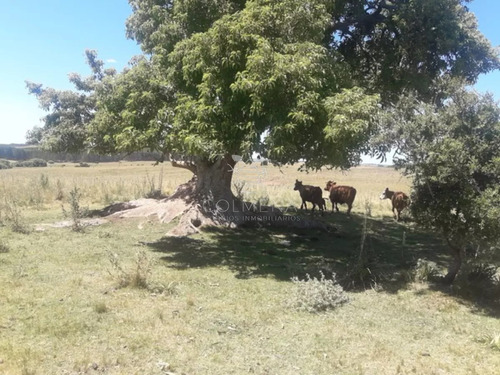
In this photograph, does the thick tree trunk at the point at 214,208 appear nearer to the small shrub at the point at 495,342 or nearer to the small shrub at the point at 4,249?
the small shrub at the point at 4,249

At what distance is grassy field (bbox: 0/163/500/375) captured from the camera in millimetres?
5566

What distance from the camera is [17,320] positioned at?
648cm

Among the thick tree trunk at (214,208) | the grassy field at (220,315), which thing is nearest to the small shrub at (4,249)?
the grassy field at (220,315)

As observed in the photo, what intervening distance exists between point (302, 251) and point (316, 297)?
203 inches

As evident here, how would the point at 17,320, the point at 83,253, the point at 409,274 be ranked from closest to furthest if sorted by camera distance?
the point at 17,320 → the point at 409,274 → the point at 83,253

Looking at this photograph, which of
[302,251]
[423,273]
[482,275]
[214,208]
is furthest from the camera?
[214,208]

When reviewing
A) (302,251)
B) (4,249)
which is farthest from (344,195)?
(4,249)

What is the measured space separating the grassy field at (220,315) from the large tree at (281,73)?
3009mm

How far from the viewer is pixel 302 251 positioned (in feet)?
42.0

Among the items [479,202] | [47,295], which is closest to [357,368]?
[479,202]

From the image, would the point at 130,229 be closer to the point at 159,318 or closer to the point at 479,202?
the point at 159,318

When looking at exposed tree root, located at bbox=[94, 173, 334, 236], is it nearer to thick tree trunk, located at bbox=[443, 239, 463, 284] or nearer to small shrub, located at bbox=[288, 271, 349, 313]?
thick tree trunk, located at bbox=[443, 239, 463, 284]

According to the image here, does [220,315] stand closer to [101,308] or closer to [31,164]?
[101,308]

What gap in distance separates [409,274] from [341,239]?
5246 millimetres
